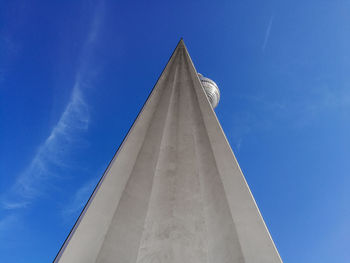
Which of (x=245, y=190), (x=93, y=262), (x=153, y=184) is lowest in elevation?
(x=93, y=262)

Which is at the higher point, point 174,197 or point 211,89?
point 211,89

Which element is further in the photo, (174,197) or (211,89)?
(211,89)

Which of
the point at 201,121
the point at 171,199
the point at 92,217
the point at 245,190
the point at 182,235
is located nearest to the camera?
the point at 92,217

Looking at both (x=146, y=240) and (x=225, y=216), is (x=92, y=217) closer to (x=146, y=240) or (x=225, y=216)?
(x=146, y=240)

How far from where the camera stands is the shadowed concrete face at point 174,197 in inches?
269

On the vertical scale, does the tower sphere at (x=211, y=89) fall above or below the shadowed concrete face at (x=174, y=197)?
above

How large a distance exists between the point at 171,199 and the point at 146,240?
4.83 feet

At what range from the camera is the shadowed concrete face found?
684 cm

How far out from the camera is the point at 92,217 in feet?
22.7

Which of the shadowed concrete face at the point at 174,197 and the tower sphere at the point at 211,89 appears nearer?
the shadowed concrete face at the point at 174,197

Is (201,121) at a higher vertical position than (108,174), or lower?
higher

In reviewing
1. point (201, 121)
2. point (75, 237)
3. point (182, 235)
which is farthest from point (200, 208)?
point (75, 237)

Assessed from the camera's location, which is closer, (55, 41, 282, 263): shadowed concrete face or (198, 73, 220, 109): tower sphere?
(55, 41, 282, 263): shadowed concrete face

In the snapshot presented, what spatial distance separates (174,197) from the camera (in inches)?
333
